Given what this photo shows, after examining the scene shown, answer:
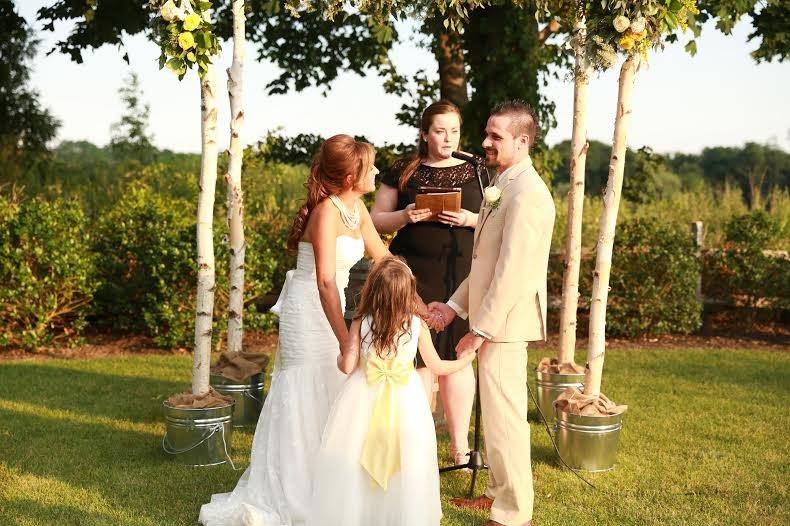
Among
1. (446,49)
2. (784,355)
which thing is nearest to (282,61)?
(446,49)

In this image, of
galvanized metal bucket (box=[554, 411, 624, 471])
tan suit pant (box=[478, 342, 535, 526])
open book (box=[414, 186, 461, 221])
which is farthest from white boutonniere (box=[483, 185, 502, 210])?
galvanized metal bucket (box=[554, 411, 624, 471])

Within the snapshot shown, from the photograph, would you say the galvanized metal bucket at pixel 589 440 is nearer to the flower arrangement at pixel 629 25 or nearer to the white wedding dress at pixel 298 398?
the white wedding dress at pixel 298 398

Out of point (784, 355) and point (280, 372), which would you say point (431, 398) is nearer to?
point (280, 372)

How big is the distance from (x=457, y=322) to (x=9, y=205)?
6.31 metres

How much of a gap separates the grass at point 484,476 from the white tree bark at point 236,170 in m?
0.99

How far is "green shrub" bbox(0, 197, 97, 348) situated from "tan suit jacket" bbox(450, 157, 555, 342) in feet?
Result: 20.5

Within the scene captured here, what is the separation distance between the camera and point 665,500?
5039 mm

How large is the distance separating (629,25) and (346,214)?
6.60ft

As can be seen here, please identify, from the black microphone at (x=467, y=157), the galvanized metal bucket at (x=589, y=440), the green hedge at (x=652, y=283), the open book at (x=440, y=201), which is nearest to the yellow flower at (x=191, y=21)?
the open book at (x=440, y=201)

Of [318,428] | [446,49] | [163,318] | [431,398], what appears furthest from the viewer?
[446,49]

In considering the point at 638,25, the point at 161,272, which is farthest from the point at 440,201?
the point at 161,272

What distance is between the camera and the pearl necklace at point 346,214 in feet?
14.9

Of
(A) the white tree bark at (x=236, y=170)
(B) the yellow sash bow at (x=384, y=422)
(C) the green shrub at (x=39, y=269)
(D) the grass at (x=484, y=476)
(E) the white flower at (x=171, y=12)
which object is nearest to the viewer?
(B) the yellow sash bow at (x=384, y=422)

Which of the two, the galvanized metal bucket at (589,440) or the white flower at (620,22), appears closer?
the white flower at (620,22)
